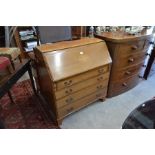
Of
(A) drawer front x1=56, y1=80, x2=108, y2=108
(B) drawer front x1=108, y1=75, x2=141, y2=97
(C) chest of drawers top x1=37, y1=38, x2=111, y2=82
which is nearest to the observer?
(C) chest of drawers top x1=37, y1=38, x2=111, y2=82

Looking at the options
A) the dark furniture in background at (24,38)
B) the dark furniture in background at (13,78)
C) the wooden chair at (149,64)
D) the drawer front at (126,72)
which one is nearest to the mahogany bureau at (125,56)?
the drawer front at (126,72)

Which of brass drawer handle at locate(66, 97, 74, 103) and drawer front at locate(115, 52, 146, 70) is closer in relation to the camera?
brass drawer handle at locate(66, 97, 74, 103)

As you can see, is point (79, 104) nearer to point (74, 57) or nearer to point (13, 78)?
point (74, 57)

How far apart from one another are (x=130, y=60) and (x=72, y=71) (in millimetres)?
894

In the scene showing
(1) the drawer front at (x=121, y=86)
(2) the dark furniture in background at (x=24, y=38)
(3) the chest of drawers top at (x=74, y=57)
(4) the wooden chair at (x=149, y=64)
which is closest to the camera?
(3) the chest of drawers top at (x=74, y=57)

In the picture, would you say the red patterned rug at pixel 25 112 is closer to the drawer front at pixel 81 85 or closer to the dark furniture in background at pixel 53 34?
the drawer front at pixel 81 85

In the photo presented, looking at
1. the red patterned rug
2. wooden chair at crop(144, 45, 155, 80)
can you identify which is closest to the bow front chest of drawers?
the red patterned rug

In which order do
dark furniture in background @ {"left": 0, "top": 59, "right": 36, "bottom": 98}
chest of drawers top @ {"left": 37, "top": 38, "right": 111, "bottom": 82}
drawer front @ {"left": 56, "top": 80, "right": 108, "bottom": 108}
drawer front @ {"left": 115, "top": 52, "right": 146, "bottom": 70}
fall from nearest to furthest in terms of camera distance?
dark furniture in background @ {"left": 0, "top": 59, "right": 36, "bottom": 98}
chest of drawers top @ {"left": 37, "top": 38, "right": 111, "bottom": 82}
drawer front @ {"left": 56, "top": 80, "right": 108, "bottom": 108}
drawer front @ {"left": 115, "top": 52, "right": 146, "bottom": 70}

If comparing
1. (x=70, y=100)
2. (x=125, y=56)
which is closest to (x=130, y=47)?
(x=125, y=56)

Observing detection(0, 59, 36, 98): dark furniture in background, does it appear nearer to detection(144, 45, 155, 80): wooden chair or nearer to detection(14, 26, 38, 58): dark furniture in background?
detection(14, 26, 38, 58): dark furniture in background

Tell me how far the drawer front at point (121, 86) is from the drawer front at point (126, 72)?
68mm

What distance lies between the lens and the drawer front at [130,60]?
1729 millimetres

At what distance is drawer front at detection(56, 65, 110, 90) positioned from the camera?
1307 millimetres
